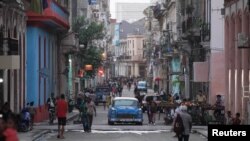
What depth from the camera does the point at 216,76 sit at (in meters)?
47.3

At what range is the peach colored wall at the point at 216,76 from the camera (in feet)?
153

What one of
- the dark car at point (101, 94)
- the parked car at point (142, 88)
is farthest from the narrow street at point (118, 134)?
the parked car at point (142, 88)

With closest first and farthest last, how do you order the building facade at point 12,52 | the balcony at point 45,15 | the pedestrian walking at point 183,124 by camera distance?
the pedestrian walking at point 183,124 < the building facade at point 12,52 < the balcony at point 45,15

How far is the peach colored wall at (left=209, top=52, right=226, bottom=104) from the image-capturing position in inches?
1833

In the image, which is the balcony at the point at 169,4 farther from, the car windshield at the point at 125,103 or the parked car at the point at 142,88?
the car windshield at the point at 125,103

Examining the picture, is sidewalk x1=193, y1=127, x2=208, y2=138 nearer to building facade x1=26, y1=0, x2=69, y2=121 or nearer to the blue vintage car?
the blue vintage car

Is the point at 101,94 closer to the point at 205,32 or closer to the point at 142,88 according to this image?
the point at 142,88

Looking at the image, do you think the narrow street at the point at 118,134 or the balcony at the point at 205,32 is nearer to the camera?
the narrow street at the point at 118,134

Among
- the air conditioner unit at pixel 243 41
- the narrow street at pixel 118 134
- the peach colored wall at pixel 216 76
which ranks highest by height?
the air conditioner unit at pixel 243 41

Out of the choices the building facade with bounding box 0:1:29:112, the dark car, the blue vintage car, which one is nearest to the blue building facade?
the building facade with bounding box 0:1:29:112

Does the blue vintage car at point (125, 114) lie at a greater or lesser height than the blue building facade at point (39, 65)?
lesser

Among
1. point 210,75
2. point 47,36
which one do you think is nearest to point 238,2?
point 210,75

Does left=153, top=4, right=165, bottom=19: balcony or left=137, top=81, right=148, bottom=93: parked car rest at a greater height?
left=153, top=4, right=165, bottom=19: balcony

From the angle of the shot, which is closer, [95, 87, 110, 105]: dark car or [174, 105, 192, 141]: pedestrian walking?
[174, 105, 192, 141]: pedestrian walking
